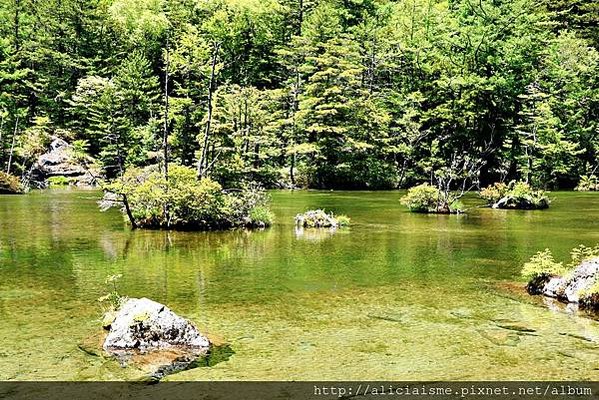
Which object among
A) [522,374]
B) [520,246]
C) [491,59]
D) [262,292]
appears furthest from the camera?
[491,59]

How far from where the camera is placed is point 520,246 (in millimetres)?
16109

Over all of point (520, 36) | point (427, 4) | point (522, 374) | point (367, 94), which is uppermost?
point (427, 4)

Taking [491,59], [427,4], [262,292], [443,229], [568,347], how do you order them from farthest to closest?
[427,4] → [491,59] → [443,229] → [262,292] → [568,347]

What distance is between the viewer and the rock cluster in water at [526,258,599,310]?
9836mm

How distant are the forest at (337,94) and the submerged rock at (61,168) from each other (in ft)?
2.82

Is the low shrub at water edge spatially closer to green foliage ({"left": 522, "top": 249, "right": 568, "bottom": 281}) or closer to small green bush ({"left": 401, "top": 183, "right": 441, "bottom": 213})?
small green bush ({"left": 401, "top": 183, "right": 441, "bottom": 213})

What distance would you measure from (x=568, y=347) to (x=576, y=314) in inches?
74.2

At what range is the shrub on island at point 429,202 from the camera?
25.8 m

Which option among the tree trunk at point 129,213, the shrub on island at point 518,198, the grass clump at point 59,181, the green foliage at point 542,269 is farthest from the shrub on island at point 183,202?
the grass clump at point 59,181

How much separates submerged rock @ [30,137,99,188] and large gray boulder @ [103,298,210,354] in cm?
4023

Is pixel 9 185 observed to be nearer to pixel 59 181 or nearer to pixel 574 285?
pixel 59 181

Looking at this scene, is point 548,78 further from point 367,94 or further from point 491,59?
point 367,94

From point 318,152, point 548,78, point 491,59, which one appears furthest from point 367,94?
point 548,78

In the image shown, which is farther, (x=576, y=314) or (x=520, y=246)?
(x=520, y=246)
